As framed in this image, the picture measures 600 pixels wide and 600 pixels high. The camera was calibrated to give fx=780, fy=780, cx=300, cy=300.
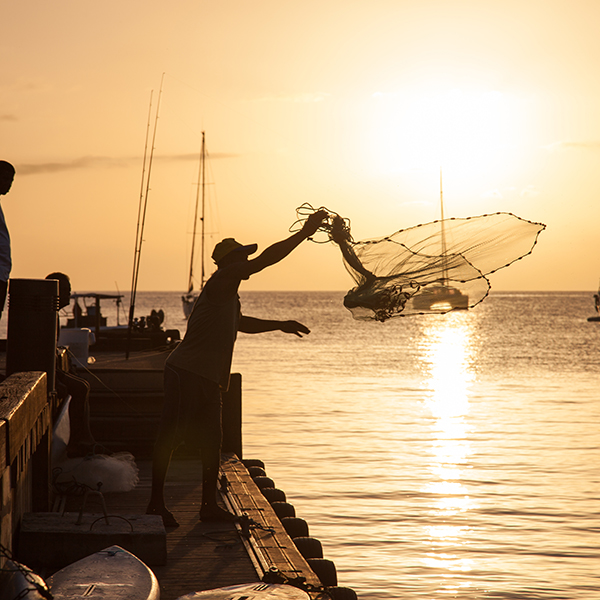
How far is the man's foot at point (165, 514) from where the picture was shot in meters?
6.45

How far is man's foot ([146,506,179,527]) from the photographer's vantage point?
21.1 ft

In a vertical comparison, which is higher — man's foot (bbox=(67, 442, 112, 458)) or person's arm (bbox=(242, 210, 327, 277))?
person's arm (bbox=(242, 210, 327, 277))

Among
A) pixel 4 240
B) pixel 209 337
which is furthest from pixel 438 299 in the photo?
pixel 4 240

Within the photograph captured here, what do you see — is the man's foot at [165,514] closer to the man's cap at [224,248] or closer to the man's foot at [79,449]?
the man's cap at [224,248]

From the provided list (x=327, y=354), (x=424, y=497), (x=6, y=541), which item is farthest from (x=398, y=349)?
(x=6, y=541)

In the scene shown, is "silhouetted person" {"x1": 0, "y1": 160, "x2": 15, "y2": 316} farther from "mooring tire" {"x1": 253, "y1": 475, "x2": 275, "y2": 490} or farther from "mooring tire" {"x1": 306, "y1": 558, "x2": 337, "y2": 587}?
"mooring tire" {"x1": 253, "y1": 475, "x2": 275, "y2": 490}

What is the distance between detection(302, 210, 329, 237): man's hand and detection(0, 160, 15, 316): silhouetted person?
2673 millimetres

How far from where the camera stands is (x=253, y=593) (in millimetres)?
4715

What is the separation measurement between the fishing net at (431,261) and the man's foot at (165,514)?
2.28m

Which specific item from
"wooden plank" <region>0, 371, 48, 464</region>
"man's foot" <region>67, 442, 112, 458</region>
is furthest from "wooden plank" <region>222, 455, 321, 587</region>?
"wooden plank" <region>0, 371, 48, 464</region>

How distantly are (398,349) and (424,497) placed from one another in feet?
156

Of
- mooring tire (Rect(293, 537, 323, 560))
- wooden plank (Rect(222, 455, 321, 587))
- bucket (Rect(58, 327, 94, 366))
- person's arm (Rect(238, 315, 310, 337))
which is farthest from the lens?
bucket (Rect(58, 327, 94, 366))

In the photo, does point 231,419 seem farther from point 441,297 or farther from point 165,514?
point 441,297

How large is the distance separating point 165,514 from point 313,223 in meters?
2.72
